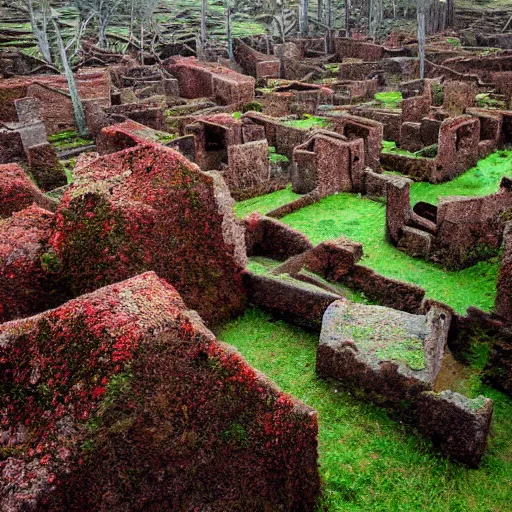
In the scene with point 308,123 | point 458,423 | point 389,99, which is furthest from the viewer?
point 389,99

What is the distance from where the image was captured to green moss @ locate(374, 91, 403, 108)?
27891 mm

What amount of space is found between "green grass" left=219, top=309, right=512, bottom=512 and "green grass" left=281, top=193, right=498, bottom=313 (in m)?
2.85

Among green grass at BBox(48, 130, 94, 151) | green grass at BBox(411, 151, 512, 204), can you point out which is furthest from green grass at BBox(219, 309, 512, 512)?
green grass at BBox(48, 130, 94, 151)

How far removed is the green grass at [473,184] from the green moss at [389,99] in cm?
1024

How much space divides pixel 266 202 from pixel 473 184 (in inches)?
271

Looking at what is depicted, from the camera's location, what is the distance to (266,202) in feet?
55.3

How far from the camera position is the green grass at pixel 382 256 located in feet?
36.4

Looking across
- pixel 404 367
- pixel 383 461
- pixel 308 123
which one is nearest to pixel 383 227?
pixel 404 367

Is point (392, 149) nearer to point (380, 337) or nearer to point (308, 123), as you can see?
point (308, 123)

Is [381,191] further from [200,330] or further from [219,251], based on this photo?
[200,330]

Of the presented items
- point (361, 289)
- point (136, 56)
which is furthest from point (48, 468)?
point (136, 56)

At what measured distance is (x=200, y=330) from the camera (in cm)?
559

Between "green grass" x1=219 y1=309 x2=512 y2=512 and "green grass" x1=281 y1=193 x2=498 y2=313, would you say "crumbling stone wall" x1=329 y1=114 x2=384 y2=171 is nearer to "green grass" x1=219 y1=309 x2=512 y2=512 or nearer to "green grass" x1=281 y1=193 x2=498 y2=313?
"green grass" x1=281 y1=193 x2=498 y2=313

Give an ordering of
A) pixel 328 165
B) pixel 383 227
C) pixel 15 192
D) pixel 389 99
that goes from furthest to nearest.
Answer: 1. pixel 389 99
2. pixel 328 165
3. pixel 383 227
4. pixel 15 192
